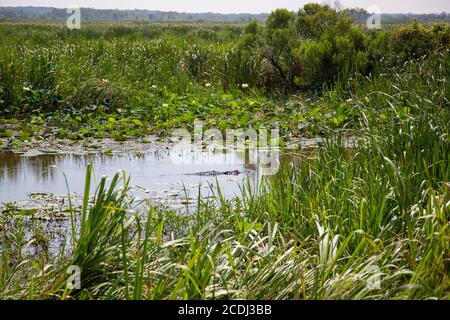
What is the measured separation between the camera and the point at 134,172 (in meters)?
7.45

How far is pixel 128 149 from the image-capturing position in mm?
8727

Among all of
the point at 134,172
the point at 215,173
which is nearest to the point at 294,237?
the point at 215,173

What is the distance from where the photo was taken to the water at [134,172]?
661 cm

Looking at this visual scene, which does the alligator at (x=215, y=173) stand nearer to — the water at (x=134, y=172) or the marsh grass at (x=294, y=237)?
the water at (x=134, y=172)

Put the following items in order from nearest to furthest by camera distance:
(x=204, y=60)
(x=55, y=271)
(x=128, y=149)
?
1. (x=55, y=271)
2. (x=128, y=149)
3. (x=204, y=60)

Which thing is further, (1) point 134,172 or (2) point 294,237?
(1) point 134,172

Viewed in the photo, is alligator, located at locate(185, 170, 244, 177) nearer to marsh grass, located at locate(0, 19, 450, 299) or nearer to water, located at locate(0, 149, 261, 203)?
water, located at locate(0, 149, 261, 203)

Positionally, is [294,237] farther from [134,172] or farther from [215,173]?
[134,172]

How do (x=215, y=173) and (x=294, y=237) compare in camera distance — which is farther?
(x=215, y=173)

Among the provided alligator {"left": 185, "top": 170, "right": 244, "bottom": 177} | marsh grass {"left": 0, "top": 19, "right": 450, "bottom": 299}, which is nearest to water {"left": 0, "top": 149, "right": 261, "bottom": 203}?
alligator {"left": 185, "top": 170, "right": 244, "bottom": 177}

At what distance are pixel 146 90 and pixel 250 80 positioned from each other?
6.80 ft

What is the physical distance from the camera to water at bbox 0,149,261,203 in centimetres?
661
